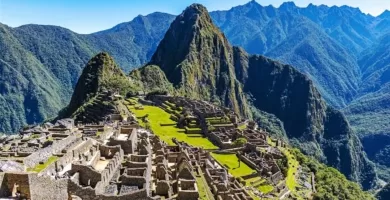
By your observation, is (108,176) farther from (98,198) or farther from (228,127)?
(228,127)

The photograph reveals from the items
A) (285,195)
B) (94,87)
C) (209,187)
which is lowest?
(285,195)

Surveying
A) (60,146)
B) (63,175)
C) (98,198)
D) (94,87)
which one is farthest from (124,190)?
(94,87)

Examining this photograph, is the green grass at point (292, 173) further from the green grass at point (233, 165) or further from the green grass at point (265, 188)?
the green grass at point (233, 165)

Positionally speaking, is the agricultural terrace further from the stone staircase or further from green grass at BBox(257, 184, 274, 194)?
the stone staircase

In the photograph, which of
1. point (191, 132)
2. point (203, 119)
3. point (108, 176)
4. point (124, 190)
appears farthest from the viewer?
point (203, 119)

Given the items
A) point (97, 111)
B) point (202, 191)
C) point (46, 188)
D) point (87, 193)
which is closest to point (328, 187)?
point (97, 111)

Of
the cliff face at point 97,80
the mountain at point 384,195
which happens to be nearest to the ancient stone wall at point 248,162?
the cliff face at point 97,80

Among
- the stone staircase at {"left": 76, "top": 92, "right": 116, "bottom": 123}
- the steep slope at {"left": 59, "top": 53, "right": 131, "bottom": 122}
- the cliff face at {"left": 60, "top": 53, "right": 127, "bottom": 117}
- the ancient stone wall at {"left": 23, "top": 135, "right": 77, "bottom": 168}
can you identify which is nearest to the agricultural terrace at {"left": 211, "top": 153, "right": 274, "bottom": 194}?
the stone staircase at {"left": 76, "top": 92, "right": 116, "bottom": 123}
